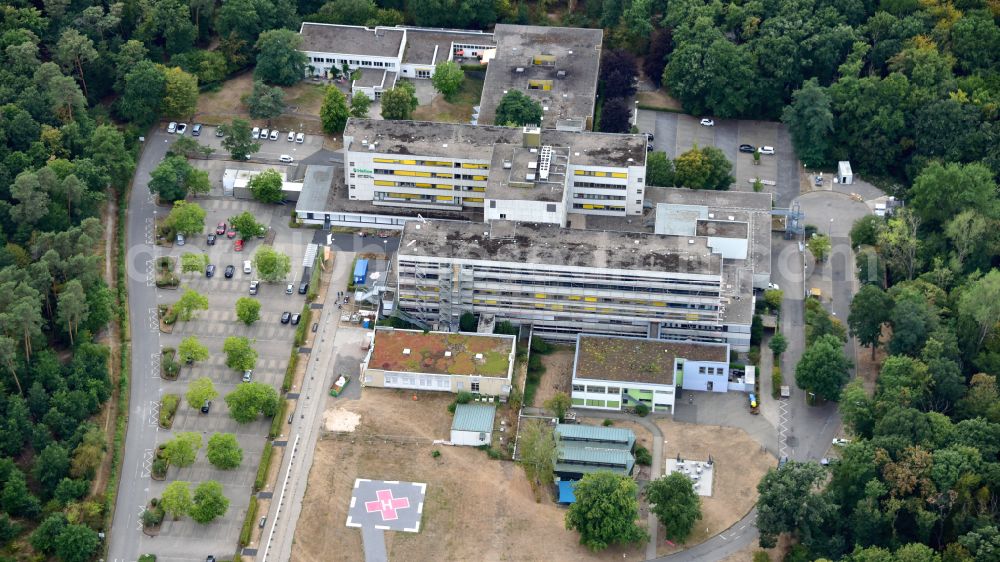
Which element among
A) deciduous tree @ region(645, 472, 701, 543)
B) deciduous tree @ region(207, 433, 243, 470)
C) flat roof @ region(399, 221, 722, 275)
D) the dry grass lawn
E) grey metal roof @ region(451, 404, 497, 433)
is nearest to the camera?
deciduous tree @ region(645, 472, 701, 543)

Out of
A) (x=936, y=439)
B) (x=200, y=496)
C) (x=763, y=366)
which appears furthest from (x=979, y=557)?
(x=200, y=496)

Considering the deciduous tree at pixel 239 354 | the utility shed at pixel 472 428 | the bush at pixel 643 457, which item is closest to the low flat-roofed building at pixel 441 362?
the utility shed at pixel 472 428

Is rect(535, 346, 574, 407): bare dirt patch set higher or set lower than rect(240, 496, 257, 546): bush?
higher

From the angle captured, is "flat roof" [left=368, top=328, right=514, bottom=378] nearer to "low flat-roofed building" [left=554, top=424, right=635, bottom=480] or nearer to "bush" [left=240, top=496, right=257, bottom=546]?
"low flat-roofed building" [left=554, top=424, right=635, bottom=480]

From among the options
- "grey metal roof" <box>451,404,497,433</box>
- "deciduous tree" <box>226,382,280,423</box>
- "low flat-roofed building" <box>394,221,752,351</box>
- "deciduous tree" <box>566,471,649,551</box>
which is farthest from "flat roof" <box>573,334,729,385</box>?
"deciduous tree" <box>226,382,280,423</box>

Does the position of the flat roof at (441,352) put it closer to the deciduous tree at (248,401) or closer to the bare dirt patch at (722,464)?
the deciduous tree at (248,401)
